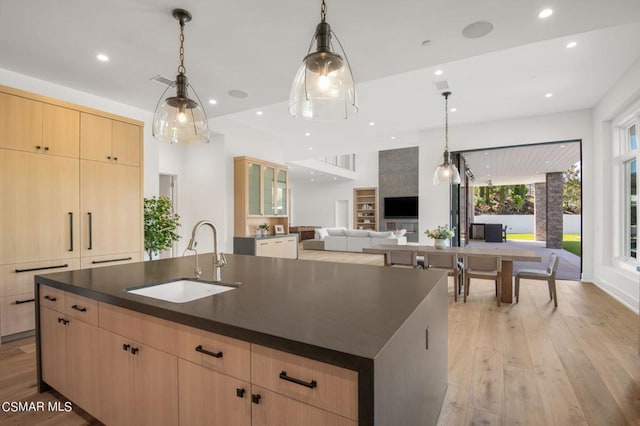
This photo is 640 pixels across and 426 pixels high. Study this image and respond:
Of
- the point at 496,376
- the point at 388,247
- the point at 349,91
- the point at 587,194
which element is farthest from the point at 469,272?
the point at 349,91

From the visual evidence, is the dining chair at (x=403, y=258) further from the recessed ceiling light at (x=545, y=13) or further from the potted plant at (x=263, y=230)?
the recessed ceiling light at (x=545, y=13)

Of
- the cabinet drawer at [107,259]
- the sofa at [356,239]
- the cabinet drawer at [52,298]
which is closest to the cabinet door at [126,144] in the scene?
the cabinet drawer at [107,259]

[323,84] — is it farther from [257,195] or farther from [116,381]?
[257,195]

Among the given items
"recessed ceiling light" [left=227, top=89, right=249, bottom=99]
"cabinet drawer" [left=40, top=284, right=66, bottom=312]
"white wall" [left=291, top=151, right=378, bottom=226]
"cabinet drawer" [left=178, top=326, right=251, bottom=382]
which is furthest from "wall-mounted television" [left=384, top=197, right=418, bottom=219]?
"cabinet drawer" [left=178, top=326, right=251, bottom=382]

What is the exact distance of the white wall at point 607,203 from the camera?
4.40m

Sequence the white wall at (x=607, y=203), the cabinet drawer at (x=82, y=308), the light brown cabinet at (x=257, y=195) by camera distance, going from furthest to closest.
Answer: the light brown cabinet at (x=257, y=195) → the white wall at (x=607, y=203) → the cabinet drawer at (x=82, y=308)

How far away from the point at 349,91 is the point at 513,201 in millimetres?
19674

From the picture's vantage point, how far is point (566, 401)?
6.76 ft

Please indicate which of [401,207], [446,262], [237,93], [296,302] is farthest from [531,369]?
[401,207]

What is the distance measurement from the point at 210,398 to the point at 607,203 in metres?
6.57

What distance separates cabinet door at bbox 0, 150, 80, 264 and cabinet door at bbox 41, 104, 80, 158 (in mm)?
95

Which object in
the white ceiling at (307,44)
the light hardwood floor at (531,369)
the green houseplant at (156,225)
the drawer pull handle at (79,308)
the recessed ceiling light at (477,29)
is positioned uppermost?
the white ceiling at (307,44)

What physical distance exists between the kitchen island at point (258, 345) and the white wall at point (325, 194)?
43.0ft

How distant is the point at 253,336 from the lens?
3.46 ft
